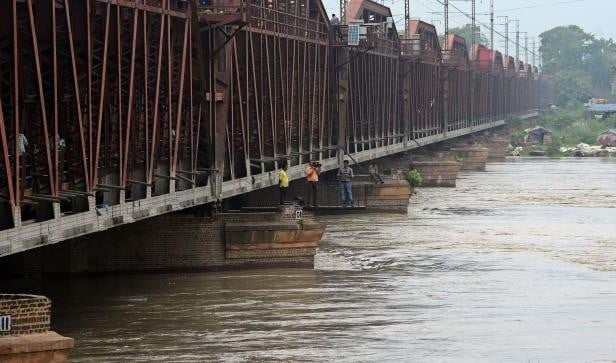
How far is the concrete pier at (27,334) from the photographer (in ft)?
63.2

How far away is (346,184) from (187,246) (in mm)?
18108

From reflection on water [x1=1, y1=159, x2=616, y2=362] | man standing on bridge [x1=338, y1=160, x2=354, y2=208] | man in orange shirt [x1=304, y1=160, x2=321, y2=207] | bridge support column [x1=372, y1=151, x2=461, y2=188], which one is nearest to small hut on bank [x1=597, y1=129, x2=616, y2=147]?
bridge support column [x1=372, y1=151, x2=461, y2=188]

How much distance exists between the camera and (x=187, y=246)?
35.6m

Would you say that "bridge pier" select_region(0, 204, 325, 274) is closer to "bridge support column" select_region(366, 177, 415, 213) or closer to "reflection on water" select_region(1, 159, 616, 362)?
"reflection on water" select_region(1, 159, 616, 362)

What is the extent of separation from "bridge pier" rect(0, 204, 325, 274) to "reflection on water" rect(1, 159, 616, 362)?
1.54 feet

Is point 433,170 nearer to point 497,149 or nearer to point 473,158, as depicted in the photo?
point 473,158

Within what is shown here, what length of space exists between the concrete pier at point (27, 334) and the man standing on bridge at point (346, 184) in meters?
32.8

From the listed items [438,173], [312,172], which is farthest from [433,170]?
[312,172]

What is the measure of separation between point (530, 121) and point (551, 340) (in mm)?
142656

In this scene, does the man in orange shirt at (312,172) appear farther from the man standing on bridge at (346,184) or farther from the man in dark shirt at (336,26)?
the man in dark shirt at (336,26)

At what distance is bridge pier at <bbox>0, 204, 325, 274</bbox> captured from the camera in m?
34.6

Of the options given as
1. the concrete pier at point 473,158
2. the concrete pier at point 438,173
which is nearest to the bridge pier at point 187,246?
the concrete pier at point 438,173

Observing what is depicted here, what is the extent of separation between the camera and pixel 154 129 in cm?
3006

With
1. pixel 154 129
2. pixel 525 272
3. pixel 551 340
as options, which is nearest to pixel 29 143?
pixel 154 129
